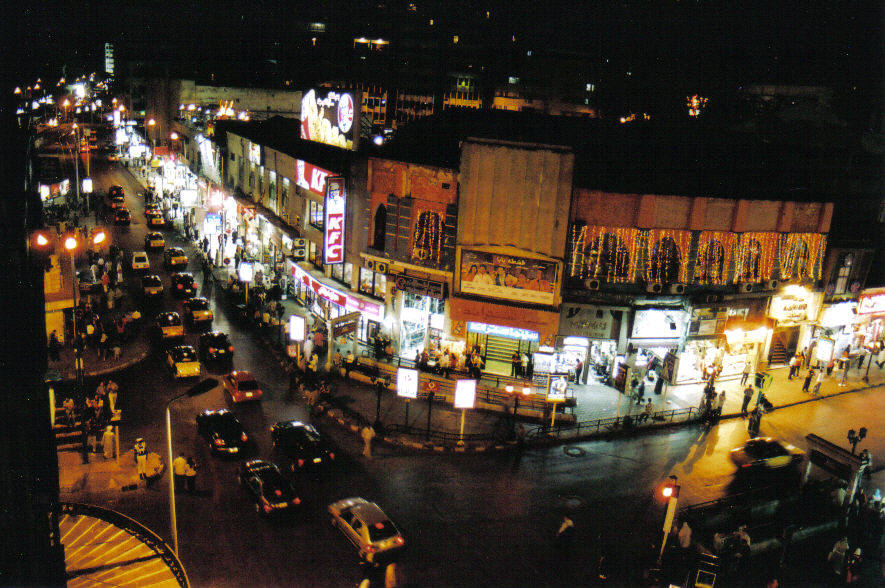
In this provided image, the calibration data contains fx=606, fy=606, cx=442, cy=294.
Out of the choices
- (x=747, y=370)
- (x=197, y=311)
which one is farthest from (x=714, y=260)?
(x=197, y=311)

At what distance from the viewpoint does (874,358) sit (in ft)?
135

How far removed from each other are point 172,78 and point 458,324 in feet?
248

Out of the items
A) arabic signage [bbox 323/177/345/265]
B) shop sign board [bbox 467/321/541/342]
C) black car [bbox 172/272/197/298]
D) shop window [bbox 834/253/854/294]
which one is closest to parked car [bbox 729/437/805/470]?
shop sign board [bbox 467/321/541/342]

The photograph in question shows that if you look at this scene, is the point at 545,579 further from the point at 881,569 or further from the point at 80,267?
the point at 80,267

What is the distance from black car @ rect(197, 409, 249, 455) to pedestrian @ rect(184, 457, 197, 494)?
7.59ft

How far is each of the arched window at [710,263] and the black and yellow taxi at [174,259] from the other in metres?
37.9

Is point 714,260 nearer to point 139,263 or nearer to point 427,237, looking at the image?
point 427,237

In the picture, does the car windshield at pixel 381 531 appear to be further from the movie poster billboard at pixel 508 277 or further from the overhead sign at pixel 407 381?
the movie poster billboard at pixel 508 277

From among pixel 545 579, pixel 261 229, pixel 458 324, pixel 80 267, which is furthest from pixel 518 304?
pixel 80 267

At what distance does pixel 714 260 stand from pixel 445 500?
1850cm

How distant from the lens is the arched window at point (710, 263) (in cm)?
3039

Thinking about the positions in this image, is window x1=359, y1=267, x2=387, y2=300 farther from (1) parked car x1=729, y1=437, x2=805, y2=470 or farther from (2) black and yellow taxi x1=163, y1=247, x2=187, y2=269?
(2) black and yellow taxi x1=163, y1=247, x2=187, y2=269

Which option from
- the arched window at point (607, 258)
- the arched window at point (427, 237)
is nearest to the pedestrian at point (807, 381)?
the arched window at point (607, 258)

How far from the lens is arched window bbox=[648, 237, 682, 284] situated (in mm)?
29703
